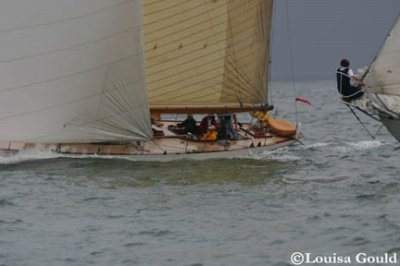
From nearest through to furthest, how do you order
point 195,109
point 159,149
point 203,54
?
point 159,149, point 195,109, point 203,54

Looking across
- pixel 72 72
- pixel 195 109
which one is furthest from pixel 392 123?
pixel 195 109

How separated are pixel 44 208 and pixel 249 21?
953 cm

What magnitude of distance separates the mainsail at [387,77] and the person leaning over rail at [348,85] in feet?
1.27

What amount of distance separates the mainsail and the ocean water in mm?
1350

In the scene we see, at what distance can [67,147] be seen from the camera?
22516 mm

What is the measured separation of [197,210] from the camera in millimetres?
16359

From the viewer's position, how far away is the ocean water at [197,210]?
13695 mm

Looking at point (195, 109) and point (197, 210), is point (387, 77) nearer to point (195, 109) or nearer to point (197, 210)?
point (197, 210)

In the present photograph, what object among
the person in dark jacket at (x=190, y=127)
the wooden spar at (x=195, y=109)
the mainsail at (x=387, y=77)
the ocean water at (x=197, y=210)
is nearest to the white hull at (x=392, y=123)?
the mainsail at (x=387, y=77)

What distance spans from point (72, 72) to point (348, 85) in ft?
18.3

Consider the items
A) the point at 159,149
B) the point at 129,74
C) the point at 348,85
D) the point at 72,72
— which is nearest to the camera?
the point at 348,85

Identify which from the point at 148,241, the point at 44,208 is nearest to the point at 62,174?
the point at 44,208

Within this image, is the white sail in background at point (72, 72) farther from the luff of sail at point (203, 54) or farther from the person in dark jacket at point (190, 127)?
the luff of sail at point (203, 54)

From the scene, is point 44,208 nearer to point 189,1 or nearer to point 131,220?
point 131,220
